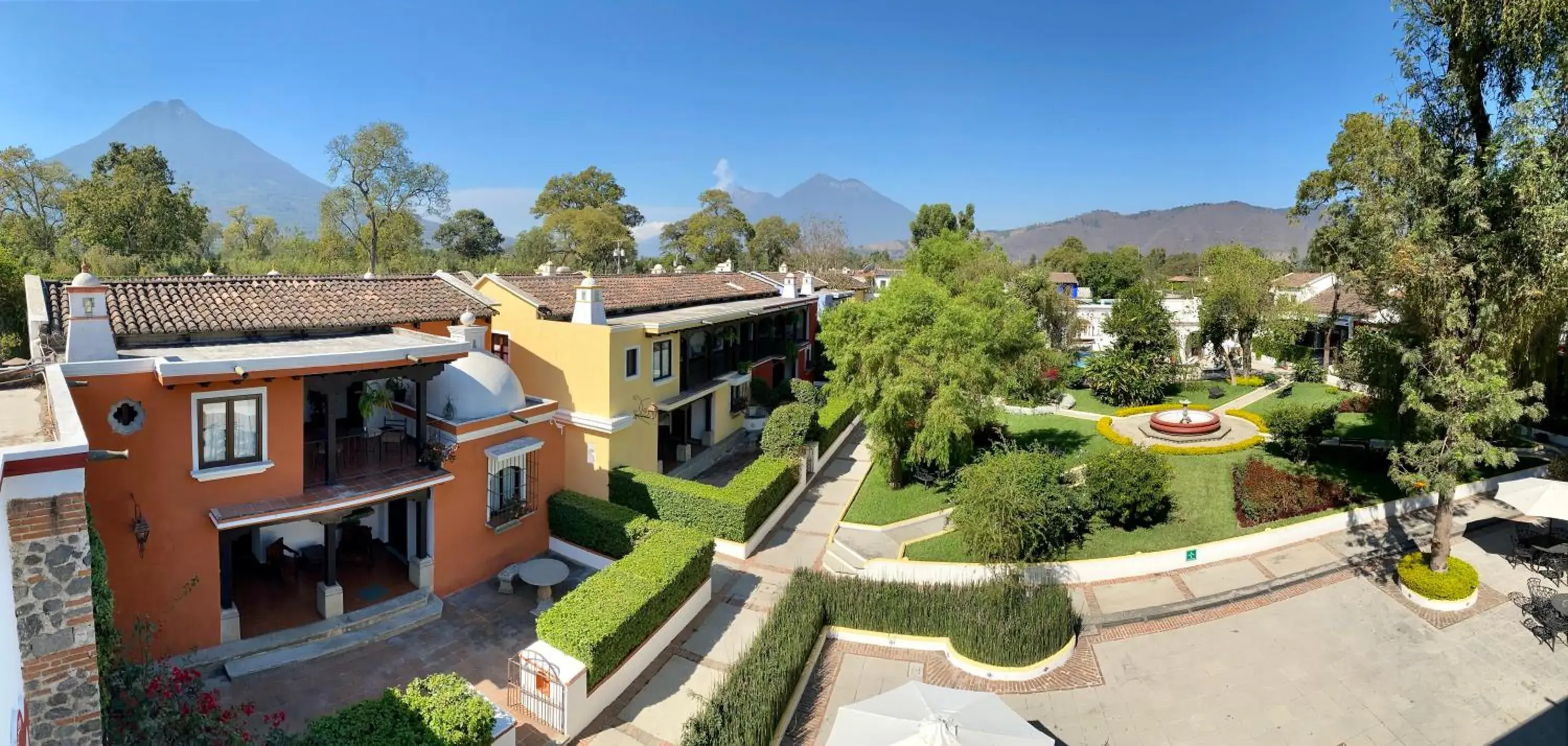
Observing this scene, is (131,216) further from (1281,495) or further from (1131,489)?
(1281,495)

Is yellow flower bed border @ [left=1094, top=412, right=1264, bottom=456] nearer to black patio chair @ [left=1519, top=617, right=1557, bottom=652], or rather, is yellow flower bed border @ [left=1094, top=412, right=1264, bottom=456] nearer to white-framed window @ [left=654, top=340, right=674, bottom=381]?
black patio chair @ [left=1519, top=617, right=1557, bottom=652]

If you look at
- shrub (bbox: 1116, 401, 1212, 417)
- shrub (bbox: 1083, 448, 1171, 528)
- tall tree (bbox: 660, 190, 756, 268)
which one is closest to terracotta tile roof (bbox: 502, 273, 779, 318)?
shrub (bbox: 1083, 448, 1171, 528)

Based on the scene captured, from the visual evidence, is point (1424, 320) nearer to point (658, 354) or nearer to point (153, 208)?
point (658, 354)

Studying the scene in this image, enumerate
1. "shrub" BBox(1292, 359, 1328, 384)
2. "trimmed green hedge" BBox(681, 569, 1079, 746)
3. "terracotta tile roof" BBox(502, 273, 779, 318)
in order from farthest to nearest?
1. "shrub" BBox(1292, 359, 1328, 384)
2. "terracotta tile roof" BBox(502, 273, 779, 318)
3. "trimmed green hedge" BBox(681, 569, 1079, 746)

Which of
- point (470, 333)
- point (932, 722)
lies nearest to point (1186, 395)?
point (932, 722)

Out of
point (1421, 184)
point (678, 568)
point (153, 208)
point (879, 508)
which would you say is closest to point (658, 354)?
point (879, 508)
